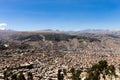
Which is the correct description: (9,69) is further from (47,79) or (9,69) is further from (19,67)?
(47,79)

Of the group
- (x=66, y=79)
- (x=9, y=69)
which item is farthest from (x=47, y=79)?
(x=9, y=69)

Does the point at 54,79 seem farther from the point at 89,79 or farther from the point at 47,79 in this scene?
the point at 89,79

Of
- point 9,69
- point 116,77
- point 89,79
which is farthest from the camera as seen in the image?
point 9,69

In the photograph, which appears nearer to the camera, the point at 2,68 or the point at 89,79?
the point at 89,79

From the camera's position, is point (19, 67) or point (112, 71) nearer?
point (112, 71)

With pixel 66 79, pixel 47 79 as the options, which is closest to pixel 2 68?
pixel 47 79

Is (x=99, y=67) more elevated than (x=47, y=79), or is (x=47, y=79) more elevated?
(x=99, y=67)

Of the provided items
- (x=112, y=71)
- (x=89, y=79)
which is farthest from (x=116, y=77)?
(x=89, y=79)

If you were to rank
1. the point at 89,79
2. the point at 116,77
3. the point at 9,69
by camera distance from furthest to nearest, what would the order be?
the point at 9,69 < the point at 116,77 < the point at 89,79

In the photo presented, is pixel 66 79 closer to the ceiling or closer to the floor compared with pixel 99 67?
closer to the floor

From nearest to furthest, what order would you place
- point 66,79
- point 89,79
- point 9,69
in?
point 89,79, point 66,79, point 9,69
